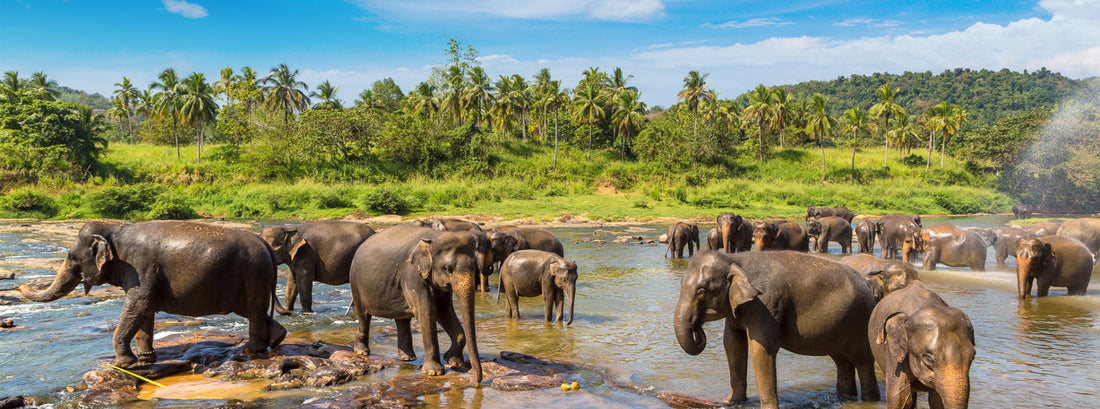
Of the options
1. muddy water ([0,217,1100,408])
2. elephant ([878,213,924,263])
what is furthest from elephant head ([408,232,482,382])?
elephant ([878,213,924,263])

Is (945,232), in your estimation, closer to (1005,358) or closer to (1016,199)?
(1005,358)

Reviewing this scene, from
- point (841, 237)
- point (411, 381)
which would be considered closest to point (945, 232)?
point (841, 237)

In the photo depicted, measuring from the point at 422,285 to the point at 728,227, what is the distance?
54.7 ft

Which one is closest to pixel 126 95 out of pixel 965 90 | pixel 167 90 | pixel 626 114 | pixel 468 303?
pixel 167 90

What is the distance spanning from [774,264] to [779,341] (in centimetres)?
77

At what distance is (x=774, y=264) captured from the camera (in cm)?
764

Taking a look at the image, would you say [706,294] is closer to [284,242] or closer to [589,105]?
[284,242]

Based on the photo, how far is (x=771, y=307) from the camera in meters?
7.41

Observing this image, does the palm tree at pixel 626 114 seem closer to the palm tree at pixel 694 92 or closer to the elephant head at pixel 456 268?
the palm tree at pixel 694 92

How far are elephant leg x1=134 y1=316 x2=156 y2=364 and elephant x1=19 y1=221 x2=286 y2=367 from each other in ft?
0.05

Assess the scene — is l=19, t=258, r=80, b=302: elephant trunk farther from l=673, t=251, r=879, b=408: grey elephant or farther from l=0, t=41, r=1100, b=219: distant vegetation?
l=0, t=41, r=1100, b=219: distant vegetation

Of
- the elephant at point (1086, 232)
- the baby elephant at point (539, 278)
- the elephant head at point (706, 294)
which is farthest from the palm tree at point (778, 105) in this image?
the elephant head at point (706, 294)

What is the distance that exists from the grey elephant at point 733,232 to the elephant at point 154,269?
17.2 m

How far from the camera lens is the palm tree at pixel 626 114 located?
71.0 m
